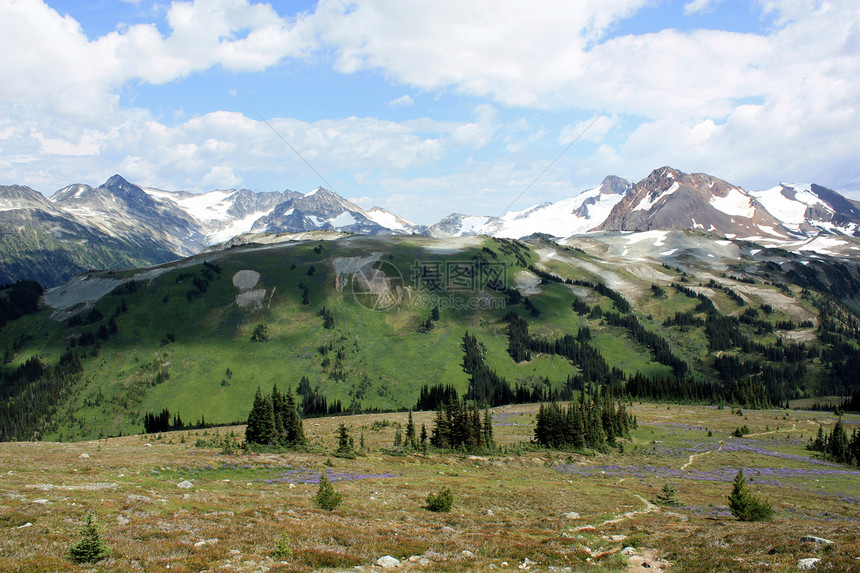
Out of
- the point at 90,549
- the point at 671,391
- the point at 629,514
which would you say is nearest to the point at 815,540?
the point at 629,514

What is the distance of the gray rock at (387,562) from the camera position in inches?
733

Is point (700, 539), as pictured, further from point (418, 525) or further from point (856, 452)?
point (856, 452)

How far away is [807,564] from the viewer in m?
17.0

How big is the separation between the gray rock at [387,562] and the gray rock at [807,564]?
14.8 m

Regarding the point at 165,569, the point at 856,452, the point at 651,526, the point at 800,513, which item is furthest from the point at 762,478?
the point at 165,569

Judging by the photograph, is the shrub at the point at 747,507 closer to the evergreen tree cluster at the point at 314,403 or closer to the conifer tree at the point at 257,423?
the conifer tree at the point at 257,423

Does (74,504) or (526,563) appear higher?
(74,504)

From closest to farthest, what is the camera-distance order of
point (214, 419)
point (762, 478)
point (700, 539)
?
point (700, 539) → point (762, 478) → point (214, 419)

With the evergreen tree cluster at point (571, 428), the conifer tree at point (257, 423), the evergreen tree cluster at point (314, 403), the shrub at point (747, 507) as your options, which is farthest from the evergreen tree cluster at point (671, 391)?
the shrub at point (747, 507)

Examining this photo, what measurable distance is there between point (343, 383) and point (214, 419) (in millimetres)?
49467

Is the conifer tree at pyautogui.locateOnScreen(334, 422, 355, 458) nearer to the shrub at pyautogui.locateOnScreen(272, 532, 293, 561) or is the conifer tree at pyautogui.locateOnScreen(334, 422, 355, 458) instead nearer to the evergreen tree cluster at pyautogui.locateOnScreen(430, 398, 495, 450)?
the evergreen tree cluster at pyautogui.locateOnScreen(430, 398, 495, 450)

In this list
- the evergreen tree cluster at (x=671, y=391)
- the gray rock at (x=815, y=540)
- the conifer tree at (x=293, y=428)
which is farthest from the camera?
the evergreen tree cluster at (x=671, y=391)

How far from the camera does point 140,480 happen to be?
32.1 meters

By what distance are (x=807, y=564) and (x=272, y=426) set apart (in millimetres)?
48424
